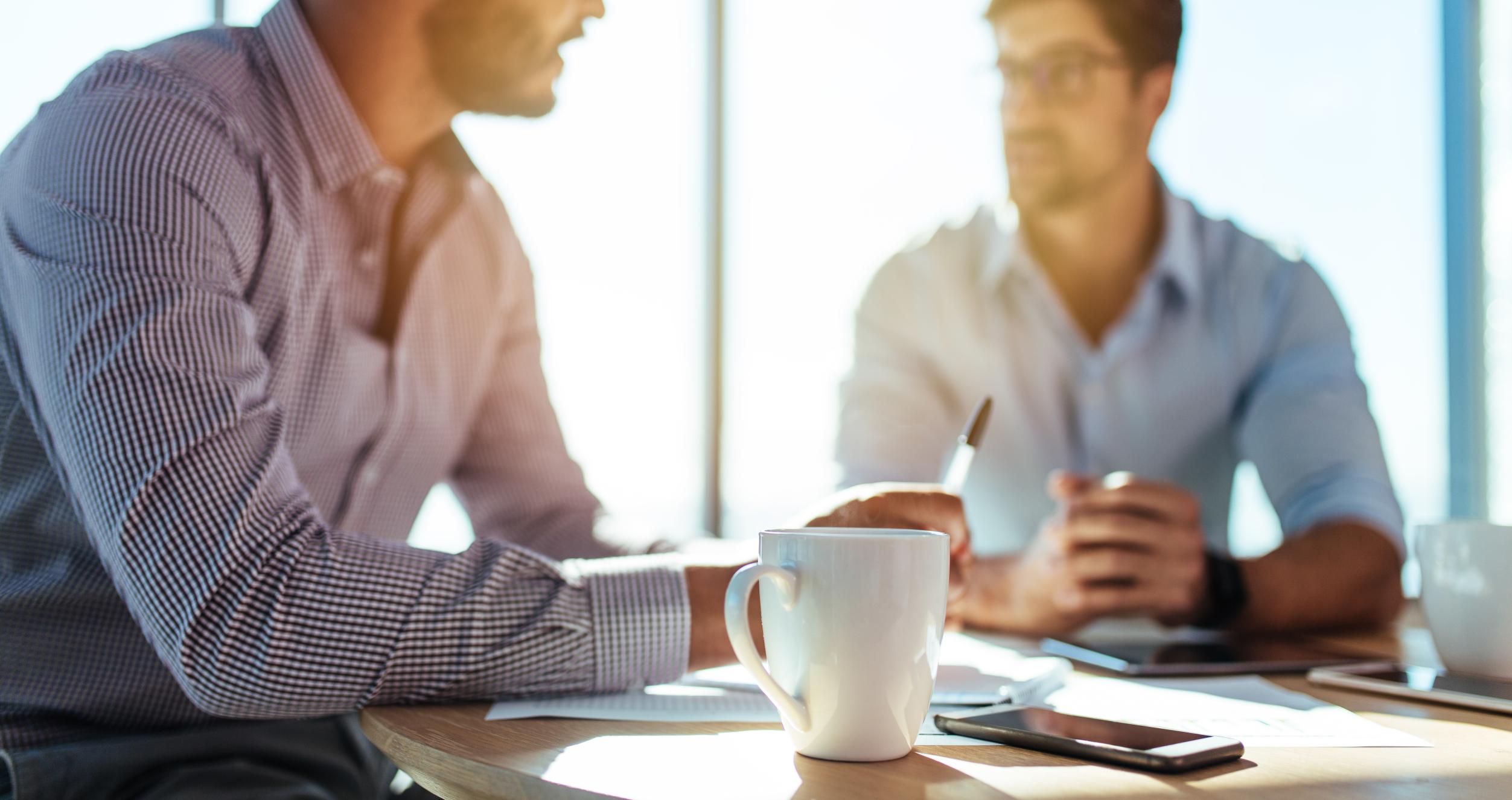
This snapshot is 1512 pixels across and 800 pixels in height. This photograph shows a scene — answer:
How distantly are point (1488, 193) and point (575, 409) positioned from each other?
115 inches

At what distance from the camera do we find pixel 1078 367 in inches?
72.1

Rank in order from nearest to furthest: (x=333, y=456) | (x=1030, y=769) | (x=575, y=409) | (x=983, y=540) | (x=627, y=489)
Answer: (x=1030, y=769), (x=333, y=456), (x=983, y=540), (x=575, y=409), (x=627, y=489)

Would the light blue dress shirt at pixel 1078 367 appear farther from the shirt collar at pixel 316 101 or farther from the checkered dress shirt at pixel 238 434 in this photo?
the shirt collar at pixel 316 101

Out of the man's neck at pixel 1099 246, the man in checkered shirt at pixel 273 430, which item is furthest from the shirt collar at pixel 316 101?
the man's neck at pixel 1099 246

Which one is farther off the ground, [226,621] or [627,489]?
[226,621]

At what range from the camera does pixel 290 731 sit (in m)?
0.99

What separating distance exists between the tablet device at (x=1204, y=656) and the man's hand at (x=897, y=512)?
0.20m

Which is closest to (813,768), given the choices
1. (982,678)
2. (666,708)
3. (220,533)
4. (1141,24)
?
(666,708)

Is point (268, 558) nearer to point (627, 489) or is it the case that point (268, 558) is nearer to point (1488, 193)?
point (627, 489)

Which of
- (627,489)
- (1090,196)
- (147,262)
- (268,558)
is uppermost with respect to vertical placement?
(1090,196)

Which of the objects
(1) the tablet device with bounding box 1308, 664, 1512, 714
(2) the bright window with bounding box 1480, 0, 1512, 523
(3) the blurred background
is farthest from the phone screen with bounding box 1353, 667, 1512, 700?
(2) the bright window with bounding box 1480, 0, 1512, 523

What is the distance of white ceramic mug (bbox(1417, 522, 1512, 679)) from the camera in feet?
2.85

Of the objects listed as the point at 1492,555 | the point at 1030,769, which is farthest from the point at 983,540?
the point at 1030,769

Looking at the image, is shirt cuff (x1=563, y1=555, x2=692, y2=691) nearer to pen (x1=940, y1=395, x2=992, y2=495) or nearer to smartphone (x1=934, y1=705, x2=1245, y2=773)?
smartphone (x1=934, y1=705, x2=1245, y2=773)
